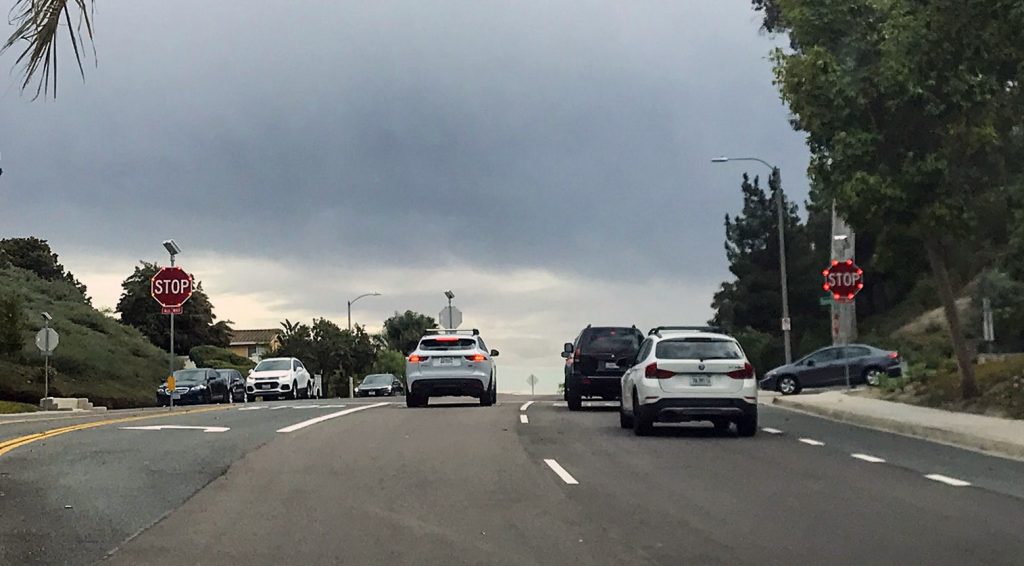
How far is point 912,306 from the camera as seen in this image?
61.2 meters

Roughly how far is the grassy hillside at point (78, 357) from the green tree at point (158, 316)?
2016 cm

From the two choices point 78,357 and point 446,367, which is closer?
point 446,367

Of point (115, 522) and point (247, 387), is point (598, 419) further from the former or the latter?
point (247, 387)

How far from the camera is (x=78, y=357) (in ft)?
172

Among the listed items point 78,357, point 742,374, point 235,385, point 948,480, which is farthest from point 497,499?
point 78,357

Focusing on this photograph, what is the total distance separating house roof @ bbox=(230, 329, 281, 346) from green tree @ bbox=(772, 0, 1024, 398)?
4351 inches

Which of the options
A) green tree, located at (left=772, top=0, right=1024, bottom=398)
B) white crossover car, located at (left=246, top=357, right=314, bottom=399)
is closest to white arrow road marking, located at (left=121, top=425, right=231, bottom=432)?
green tree, located at (left=772, top=0, right=1024, bottom=398)

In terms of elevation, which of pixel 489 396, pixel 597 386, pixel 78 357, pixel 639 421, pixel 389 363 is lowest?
pixel 639 421

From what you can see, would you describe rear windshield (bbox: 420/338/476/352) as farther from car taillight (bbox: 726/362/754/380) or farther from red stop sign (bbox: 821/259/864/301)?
car taillight (bbox: 726/362/754/380)

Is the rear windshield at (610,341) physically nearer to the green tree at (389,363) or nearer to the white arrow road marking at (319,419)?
the white arrow road marking at (319,419)

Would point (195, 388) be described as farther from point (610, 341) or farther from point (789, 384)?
point (610, 341)

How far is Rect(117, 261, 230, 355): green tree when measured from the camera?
8819 centimetres

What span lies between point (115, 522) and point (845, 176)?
16123 millimetres

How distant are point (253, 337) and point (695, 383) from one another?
11853 centimetres
